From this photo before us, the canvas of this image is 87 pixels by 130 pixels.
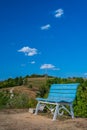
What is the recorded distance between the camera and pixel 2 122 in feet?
34.0

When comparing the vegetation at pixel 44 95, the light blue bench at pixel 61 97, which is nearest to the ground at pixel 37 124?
the light blue bench at pixel 61 97

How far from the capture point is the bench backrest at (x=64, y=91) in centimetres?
1168

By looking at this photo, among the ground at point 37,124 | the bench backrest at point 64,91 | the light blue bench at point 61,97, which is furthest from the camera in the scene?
the bench backrest at point 64,91

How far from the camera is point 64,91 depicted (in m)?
12.2

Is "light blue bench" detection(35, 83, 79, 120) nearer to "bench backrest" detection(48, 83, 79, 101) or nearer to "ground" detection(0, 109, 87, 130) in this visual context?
"bench backrest" detection(48, 83, 79, 101)

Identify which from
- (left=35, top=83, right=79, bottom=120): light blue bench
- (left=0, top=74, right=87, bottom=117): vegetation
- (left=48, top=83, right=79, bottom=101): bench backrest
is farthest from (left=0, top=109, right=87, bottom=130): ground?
(left=0, top=74, right=87, bottom=117): vegetation

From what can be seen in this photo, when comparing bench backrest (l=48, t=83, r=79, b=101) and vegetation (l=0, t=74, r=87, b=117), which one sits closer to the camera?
bench backrest (l=48, t=83, r=79, b=101)

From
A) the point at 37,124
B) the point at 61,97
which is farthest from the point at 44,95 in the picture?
the point at 37,124

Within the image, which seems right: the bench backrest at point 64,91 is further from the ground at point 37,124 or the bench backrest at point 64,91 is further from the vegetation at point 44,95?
the ground at point 37,124

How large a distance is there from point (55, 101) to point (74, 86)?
1.02 metres

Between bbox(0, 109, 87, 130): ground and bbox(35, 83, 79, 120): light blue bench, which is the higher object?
bbox(35, 83, 79, 120): light blue bench

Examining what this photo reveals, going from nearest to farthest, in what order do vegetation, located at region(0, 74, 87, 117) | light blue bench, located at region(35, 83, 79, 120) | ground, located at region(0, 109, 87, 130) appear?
ground, located at region(0, 109, 87, 130), light blue bench, located at region(35, 83, 79, 120), vegetation, located at region(0, 74, 87, 117)

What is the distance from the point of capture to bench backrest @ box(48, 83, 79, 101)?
11680mm

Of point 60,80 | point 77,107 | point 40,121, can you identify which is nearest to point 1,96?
point 60,80
